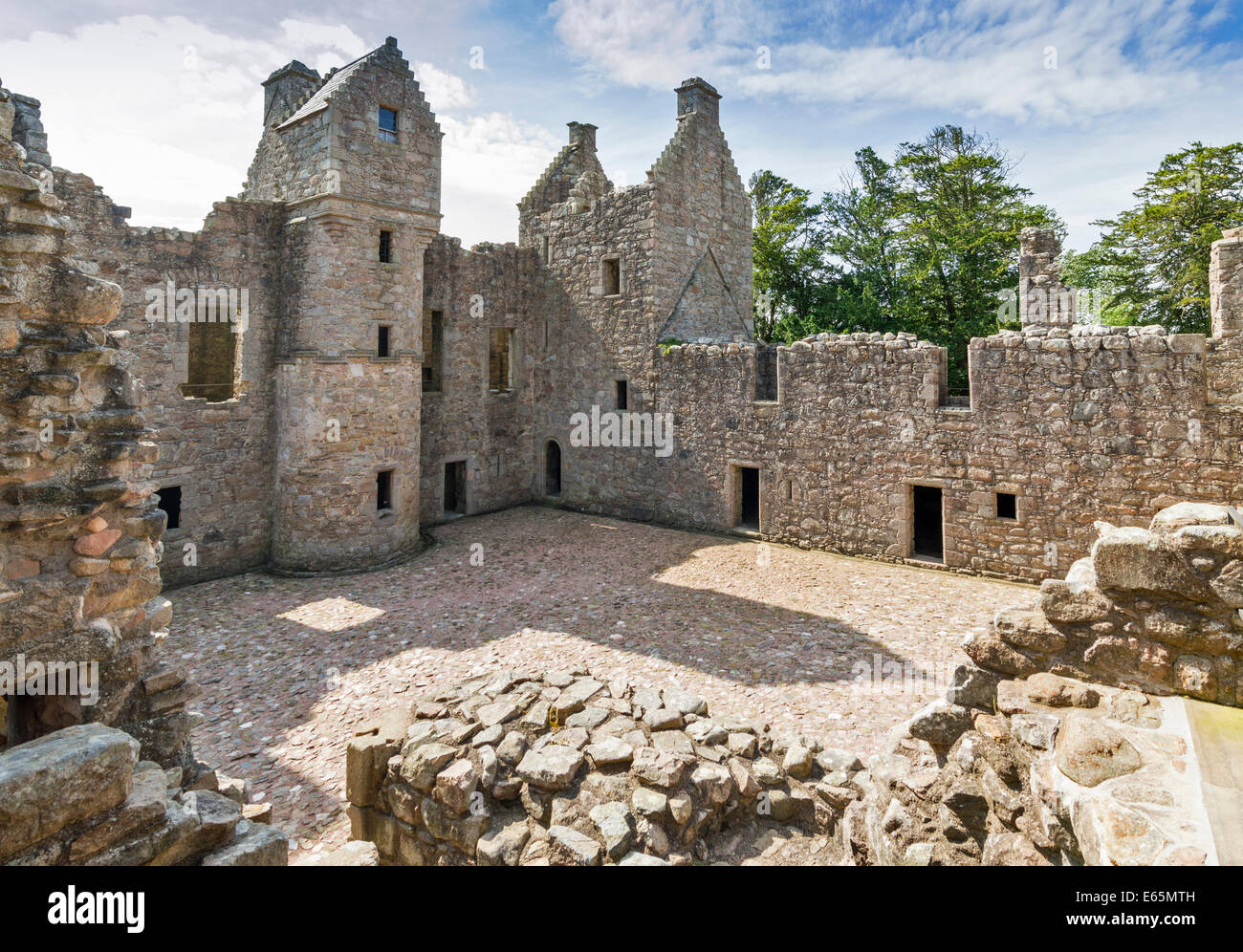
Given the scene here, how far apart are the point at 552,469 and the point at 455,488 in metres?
2.88

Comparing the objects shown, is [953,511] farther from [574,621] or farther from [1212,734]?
[1212,734]

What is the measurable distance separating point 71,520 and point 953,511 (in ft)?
39.8

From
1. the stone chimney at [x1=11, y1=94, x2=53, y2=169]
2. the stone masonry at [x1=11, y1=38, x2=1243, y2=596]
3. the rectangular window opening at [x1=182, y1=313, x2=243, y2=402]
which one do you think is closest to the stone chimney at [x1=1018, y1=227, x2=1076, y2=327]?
the stone masonry at [x1=11, y1=38, x2=1243, y2=596]

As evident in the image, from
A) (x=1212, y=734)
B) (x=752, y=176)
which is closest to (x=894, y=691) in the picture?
(x=1212, y=734)

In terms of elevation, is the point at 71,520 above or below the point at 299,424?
below

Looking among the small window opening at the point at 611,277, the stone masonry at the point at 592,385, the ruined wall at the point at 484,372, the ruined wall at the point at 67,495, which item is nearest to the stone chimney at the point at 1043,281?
the stone masonry at the point at 592,385

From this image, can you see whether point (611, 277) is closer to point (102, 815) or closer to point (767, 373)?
point (767, 373)

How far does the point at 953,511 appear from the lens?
11758 millimetres

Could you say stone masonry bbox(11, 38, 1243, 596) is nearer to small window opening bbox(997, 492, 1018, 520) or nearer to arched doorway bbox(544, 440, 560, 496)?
small window opening bbox(997, 492, 1018, 520)

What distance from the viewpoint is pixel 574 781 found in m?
4.70

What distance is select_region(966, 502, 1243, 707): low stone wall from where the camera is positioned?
3625 mm

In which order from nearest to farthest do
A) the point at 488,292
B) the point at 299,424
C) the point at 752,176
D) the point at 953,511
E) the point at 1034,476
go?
1. the point at 1034,476
2. the point at 953,511
3. the point at 299,424
4. the point at 488,292
5. the point at 752,176

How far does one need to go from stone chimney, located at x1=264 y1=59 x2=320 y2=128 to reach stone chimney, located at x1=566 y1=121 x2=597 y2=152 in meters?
7.16
